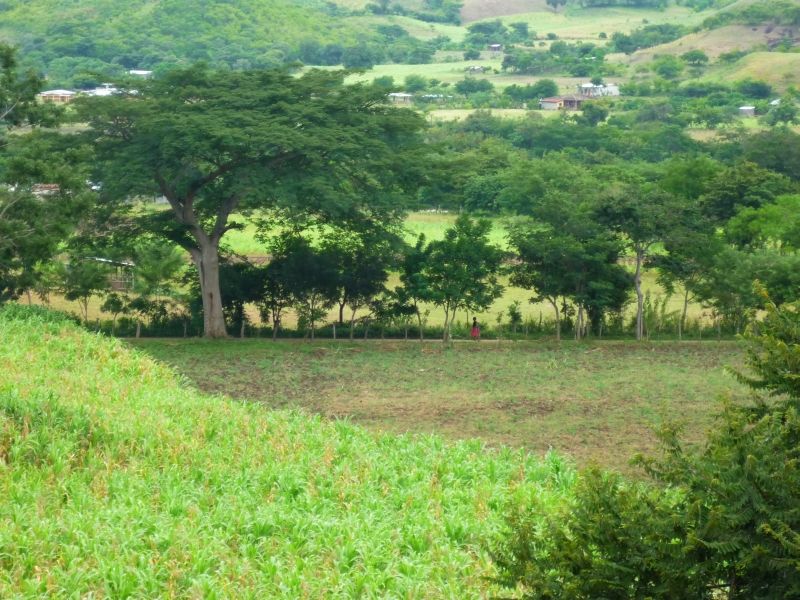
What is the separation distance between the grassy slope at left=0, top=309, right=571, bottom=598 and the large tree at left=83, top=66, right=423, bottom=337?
30.0 feet

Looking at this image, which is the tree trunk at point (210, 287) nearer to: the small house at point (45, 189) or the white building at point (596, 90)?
the small house at point (45, 189)

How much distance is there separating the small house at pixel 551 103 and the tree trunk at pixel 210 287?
58.8 metres

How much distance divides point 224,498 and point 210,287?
51.5ft

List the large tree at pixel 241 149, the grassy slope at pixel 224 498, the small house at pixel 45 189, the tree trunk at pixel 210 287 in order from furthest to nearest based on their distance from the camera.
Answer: the tree trunk at pixel 210 287 < the large tree at pixel 241 149 < the small house at pixel 45 189 < the grassy slope at pixel 224 498

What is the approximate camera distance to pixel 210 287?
92.8 ft

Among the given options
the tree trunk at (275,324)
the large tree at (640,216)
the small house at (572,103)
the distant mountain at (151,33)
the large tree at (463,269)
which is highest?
the distant mountain at (151,33)

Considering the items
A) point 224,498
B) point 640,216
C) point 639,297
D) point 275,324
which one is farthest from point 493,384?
point 224,498

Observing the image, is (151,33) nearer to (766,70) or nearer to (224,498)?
(766,70)

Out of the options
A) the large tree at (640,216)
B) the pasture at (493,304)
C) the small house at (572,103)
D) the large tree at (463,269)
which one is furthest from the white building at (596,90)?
the large tree at (463,269)

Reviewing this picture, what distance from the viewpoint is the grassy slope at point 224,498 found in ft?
34.4

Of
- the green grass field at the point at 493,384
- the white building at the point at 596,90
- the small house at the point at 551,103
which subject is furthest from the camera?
the white building at the point at 596,90

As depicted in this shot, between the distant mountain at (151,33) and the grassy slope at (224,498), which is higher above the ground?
the distant mountain at (151,33)

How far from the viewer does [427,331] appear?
29.8m

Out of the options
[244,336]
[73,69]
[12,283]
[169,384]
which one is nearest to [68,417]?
[169,384]
